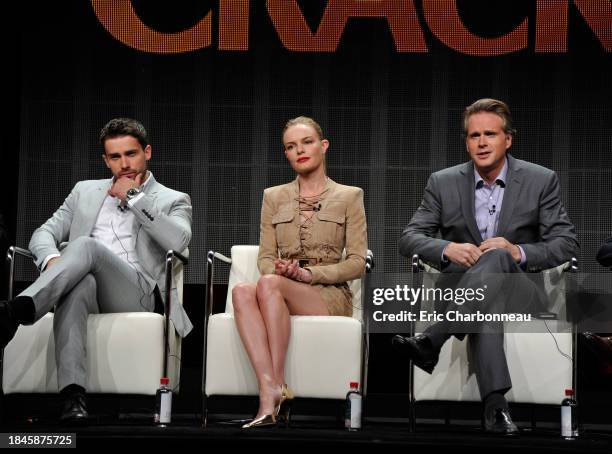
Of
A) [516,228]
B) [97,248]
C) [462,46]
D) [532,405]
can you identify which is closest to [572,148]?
[462,46]

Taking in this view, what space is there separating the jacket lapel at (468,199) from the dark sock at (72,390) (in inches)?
65.4

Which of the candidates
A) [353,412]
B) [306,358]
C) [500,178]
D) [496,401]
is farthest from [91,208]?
[496,401]

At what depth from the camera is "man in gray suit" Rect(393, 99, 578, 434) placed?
3.85 metres

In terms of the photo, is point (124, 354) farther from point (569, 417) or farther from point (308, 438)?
point (569, 417)

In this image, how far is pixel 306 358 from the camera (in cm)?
411

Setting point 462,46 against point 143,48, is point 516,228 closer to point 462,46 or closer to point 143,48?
point 462,46

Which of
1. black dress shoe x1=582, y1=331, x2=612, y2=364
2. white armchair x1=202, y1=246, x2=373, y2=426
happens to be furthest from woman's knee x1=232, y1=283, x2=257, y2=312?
black dress shoe x1=582, y1=331, x2=612, y2=364

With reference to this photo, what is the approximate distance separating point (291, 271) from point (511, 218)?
909mm

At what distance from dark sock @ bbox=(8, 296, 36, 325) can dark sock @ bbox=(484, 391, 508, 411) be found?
1.69 meters

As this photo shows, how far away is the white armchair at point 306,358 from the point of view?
13.4ft

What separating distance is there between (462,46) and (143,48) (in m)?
1.67

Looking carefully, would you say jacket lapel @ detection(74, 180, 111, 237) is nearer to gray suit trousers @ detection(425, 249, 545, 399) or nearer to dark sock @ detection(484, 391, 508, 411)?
gray suit trousers @ detection(425, 249, 545, 399)

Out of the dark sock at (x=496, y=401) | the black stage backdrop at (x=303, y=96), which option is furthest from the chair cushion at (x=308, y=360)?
the black stage backdrop at (x=303, y=96)

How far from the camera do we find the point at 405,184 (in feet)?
17.7
